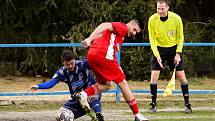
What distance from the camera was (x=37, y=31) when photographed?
16.2 m

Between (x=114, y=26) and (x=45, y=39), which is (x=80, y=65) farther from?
(x=45, y=39)

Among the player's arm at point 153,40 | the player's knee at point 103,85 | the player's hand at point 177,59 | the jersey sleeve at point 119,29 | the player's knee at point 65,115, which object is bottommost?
the player's knee at point 65,115

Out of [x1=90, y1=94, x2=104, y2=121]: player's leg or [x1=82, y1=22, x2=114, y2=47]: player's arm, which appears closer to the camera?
[x1=82, y1=22, x2=114, y2=47]: player's arm

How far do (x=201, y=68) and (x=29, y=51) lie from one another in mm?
5167

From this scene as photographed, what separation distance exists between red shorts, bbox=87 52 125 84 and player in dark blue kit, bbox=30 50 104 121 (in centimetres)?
13

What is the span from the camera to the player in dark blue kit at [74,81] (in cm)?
827

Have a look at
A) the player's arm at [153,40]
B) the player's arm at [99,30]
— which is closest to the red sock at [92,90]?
the player's arm at [99,30]

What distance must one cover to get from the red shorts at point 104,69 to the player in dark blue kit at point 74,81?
125 millimetres

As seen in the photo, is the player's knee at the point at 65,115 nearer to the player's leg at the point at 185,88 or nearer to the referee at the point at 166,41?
the referee at the point at 166,41

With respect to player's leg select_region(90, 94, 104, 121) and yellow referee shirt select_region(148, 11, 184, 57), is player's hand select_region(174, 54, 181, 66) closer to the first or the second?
yellow referee shirt select_region(148, 11, 184, 57)

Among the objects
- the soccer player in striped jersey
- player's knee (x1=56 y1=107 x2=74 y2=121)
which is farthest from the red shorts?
player's knee (x1=56 y1=107 x2=74 y2=121)

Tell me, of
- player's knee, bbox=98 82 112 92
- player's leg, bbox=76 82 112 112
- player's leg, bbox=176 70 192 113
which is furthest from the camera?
player's leg, bbox=176 70 192 113

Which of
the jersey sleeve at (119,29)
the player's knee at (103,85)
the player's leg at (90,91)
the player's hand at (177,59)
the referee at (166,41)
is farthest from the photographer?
the referee at (166,41)

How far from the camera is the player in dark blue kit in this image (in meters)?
8.27
